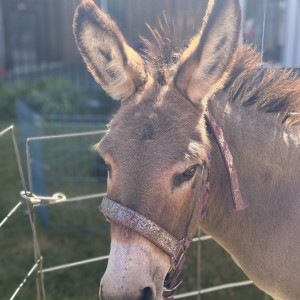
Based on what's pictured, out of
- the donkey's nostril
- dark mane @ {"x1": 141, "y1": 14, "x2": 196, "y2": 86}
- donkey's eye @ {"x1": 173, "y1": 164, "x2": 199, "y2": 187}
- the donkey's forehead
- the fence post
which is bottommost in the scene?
the fence post

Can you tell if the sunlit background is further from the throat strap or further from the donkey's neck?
the throat strap

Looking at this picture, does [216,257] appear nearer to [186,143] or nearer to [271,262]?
[271,262]

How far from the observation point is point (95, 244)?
4.53 meters

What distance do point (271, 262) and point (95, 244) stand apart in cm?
296

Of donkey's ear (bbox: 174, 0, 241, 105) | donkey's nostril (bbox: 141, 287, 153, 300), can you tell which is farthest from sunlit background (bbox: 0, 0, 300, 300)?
donkey's nostril (bbox: 141, 287, 153, 300)

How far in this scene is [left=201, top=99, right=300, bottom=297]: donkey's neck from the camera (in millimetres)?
1901

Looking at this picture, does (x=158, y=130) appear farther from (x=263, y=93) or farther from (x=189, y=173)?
(x=263, y=93)

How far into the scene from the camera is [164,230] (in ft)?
5.16

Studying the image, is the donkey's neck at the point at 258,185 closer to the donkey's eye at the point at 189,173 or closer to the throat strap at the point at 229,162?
the throat strap at the point at 229,162

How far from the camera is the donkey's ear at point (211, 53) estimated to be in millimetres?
1505

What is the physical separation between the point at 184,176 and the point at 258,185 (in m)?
0.54

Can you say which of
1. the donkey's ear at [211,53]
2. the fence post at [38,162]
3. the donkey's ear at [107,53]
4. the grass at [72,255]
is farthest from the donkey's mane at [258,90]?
the fence post at [38,162]

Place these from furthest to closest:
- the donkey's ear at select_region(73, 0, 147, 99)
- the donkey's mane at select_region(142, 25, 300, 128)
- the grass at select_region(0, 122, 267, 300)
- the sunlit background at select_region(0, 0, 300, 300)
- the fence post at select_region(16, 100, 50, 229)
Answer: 1. the fence post at select_region(16, 100, 50, 229)
2. the sunlit background at select_region(0, 0, 300, 300)
3. the grass at select_region(0, 122, 267, 300)
4. the donkey's mane at select_region(142, 25, 300, 128)
5. the donkey's ear at select_region(73, 0, 147, 99)

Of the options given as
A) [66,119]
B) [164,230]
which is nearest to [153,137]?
[164,230]
